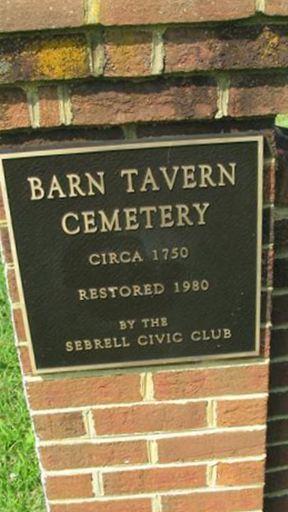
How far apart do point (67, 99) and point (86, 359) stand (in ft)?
2.47

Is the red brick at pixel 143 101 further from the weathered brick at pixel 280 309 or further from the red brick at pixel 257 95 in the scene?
the weathered brick at pixel 280 309

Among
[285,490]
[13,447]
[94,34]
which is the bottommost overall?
[13,447]

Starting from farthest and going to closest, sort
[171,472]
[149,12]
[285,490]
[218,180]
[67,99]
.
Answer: [285,490] < [171,472] < [218,180] < [67,99] < [149,12]

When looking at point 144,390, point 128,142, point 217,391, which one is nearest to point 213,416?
point 217,391

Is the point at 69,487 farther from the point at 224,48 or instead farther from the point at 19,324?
the point at 224,48

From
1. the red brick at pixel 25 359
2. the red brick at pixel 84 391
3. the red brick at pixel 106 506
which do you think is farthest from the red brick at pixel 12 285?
the red brick at pixel 106 506

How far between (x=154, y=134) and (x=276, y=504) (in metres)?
1.57

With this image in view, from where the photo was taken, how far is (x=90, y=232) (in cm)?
161

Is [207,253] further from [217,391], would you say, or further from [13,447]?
[13,447]

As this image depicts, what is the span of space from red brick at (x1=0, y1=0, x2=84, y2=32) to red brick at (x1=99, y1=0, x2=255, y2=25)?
6cm

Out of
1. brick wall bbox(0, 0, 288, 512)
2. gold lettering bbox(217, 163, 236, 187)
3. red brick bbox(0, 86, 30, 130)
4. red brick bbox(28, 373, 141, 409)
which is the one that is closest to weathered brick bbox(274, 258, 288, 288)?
brick wall bbox(0, 0, 288, 512)

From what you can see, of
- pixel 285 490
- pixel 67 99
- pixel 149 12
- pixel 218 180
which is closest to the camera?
pixel 149 12

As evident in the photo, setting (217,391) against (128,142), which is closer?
(128,142)

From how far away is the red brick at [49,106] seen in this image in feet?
4.72
